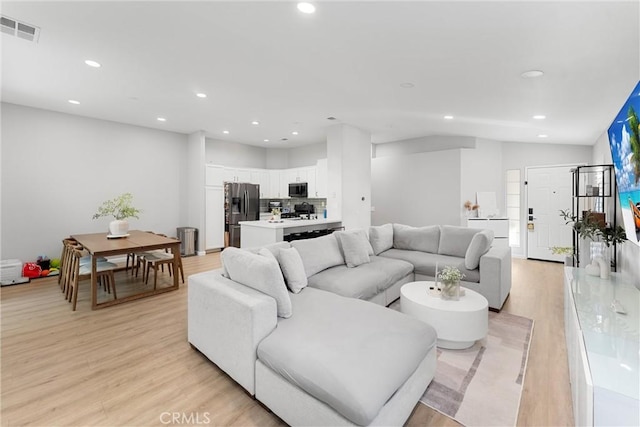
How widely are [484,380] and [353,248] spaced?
1881mm

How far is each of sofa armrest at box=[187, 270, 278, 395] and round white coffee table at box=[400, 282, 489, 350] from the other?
141 cm

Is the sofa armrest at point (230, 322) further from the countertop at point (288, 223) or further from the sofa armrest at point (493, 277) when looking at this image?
the sofa armrest at point (493, 277)

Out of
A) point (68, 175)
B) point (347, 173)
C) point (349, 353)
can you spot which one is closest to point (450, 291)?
point (349, 353)

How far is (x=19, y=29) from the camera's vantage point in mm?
2535

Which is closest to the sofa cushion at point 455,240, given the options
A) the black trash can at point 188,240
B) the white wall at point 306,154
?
the white wall at point 306,154

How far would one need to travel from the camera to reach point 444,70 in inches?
119

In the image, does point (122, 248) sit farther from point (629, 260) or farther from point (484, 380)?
point (629, 260)

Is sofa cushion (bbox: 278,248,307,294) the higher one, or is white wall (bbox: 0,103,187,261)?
white wall (bbox: 0,103,187,261)

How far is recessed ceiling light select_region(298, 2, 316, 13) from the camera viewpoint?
6.91 ft

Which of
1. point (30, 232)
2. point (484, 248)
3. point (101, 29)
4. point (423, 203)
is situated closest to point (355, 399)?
point (484, 248)

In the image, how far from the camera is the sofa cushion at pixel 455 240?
4047mm

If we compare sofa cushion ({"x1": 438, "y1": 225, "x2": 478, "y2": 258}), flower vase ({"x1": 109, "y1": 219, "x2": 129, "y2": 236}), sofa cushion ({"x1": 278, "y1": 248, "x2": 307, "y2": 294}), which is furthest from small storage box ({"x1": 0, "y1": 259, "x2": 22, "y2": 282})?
sofa cushion ({"x1": 438, "y1": 225, "x2": 478, "y2": 258})

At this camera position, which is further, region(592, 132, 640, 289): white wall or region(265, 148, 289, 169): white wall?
region(265, 148, 289, 169): white wall

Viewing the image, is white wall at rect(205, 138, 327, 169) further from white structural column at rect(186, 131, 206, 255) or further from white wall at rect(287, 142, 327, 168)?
white structural column at rect(186, 131, 206, 255)
